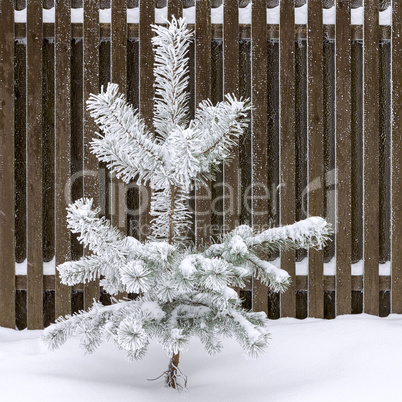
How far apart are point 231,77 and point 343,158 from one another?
0.80 m

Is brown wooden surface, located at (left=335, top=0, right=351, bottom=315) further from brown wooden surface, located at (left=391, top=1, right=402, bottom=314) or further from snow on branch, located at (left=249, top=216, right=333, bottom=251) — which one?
snow on branch, located at (left=249, top=216, right=333, bottom=251)

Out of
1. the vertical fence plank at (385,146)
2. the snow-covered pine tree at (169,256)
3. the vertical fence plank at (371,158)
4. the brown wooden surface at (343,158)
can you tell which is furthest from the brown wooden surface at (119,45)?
the vertical fence plank at (385,146)

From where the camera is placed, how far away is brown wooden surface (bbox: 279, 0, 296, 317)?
248cm

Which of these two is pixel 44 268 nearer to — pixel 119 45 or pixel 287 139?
pixel 119 45

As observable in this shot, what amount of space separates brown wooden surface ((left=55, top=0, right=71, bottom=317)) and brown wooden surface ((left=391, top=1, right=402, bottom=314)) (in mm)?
1874

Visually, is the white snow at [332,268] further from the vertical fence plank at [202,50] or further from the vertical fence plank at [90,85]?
the vertical fence plank at [90,85]

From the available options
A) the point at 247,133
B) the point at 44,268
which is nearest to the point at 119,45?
the point at 247,133

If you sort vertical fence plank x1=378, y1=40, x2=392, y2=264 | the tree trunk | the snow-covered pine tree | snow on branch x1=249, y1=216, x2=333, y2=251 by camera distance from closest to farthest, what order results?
Answer: 1. the snow-covered pine tree
2. snow on branch x1=249, y1=216, x2=333, y2=251
3. the tree trunk
4. vertical fence plank x1=378, y1=40, x2=392, y2=264

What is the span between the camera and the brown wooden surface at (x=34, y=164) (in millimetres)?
2445

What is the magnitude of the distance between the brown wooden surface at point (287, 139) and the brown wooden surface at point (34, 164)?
1.38 metres

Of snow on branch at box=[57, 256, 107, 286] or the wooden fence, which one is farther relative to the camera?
the wooden fence

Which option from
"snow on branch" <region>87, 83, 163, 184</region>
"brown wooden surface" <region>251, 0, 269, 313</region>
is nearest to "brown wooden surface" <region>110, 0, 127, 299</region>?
"brown wooden surface" <region>251, 0, 269, 313</region>

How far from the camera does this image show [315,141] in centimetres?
249

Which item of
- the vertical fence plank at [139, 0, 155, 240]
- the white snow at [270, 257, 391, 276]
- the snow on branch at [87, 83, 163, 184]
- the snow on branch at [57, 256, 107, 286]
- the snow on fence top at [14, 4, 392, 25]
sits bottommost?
the white snow at [270, 257, 391, 276]
